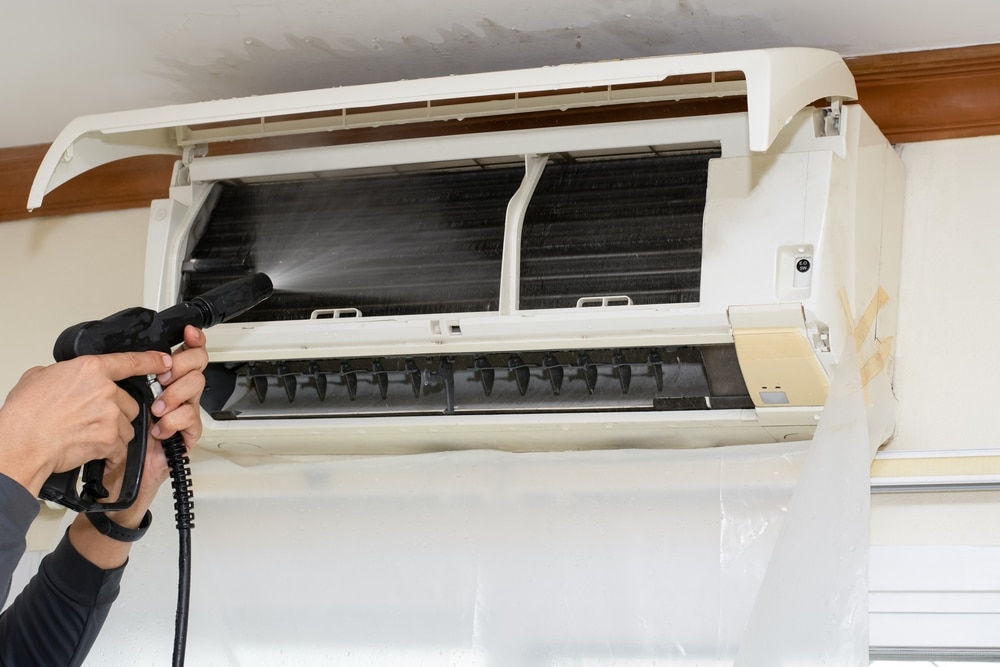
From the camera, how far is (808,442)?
1.51 m

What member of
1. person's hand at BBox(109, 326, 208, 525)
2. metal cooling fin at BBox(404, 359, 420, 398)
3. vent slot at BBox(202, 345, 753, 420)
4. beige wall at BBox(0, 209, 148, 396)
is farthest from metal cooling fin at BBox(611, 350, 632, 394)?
beige wall at BBox(0, 209, 148, 396)

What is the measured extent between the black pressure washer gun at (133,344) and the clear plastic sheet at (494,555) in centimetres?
44

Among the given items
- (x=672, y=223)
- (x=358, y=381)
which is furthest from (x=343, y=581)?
(x=672, y=223)

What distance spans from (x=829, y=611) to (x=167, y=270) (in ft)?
3.13

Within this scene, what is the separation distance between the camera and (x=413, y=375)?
1.57m

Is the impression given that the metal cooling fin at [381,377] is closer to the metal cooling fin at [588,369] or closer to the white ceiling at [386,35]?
A: the metal cooling fin at [588,369]

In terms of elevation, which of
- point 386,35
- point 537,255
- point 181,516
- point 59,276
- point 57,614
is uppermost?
point 386,35

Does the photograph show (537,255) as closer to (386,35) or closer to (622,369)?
(622,369)

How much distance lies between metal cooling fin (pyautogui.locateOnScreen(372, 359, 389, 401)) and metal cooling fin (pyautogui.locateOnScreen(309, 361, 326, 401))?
0.08m

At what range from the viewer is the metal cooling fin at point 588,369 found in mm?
1468

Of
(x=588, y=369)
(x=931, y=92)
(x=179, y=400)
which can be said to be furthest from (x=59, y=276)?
(x=931, y=92)

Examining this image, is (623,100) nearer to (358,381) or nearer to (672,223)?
(672,223)

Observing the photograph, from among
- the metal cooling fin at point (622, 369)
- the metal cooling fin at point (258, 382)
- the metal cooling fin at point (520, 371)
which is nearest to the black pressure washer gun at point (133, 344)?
the metal cooling fin at point (258, 382)

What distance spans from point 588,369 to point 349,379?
1.14 feet
